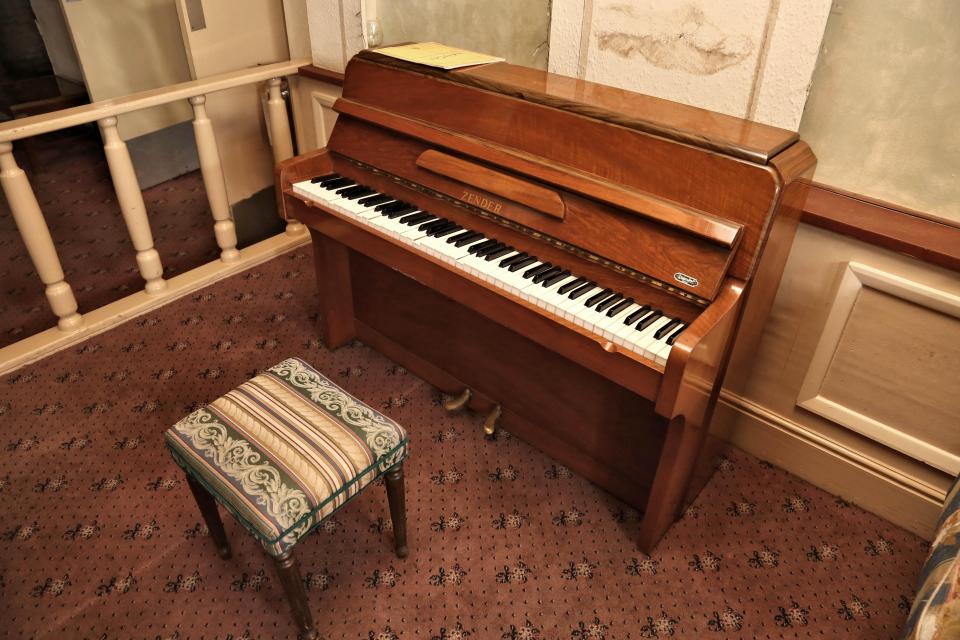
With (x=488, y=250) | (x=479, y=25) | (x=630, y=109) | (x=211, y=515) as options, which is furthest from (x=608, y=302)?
(x=479, y=25)

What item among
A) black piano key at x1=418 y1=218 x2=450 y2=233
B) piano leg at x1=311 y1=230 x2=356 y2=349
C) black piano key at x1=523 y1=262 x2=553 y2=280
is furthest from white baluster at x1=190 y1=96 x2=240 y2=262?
black piano key at x1=523 y1=262 x2=553 y2=280

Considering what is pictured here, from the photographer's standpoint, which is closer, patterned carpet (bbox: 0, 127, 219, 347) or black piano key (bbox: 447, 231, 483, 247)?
black piano key (bbox: 447, 231, 483, 247)

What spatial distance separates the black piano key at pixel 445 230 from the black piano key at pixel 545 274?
305 mm

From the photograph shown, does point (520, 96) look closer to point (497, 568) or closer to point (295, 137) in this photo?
point (497, 568)

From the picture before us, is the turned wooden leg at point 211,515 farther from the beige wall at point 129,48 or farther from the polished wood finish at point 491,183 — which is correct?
the beige wall at point 129,48

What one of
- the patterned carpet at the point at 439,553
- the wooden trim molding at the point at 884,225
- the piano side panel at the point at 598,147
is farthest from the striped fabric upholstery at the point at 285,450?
the wooden trim molding at the point at 884,225

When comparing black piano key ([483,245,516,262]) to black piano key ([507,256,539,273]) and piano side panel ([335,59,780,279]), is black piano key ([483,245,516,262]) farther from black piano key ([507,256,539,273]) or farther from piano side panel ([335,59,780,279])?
piano side panel ([335,59,780,279])

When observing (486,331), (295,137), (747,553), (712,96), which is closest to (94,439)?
(486,331)

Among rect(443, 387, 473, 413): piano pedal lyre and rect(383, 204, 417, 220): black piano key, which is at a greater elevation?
rect(383, 204, 417, 220): black piano key

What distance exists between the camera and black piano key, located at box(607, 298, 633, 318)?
1448 mm

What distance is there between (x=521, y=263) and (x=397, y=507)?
683 mm

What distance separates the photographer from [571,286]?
1.54 meters

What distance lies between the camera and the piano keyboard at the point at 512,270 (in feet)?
4.60

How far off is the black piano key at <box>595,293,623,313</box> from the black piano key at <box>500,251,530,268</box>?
256 mm
